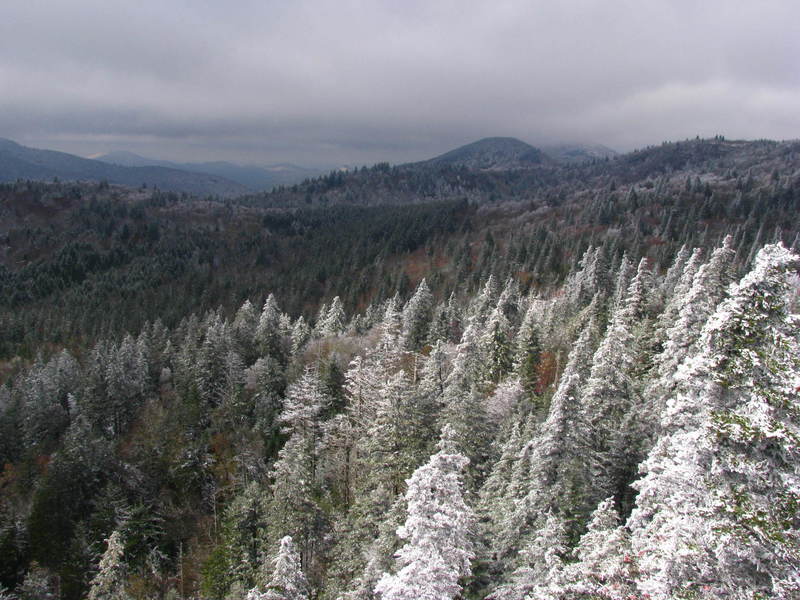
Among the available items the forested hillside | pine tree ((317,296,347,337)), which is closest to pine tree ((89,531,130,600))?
the forested hillside

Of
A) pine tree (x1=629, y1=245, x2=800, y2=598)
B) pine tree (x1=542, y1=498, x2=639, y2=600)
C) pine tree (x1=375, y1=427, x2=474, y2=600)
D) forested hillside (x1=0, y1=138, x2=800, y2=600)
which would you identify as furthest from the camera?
pine tree (x1=375, y1=427, x2=474, y2=600)

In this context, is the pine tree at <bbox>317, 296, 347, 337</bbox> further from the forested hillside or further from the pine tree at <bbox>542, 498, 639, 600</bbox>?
the pine tree at <bbox>542, 498, 639, 600</bbox>

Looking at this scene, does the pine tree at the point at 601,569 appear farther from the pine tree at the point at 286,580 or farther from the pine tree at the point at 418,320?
the pine tree at the point at 418,320

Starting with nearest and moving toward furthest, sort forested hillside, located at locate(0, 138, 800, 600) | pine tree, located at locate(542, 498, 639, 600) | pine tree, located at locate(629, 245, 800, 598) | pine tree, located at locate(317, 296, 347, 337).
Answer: pine tree, located at locate(629, 245, 800, 598), forested hillside, located at locate(0, 138, 800, 600), pine tree, located at locate(542, 498, 639, 600), pine tree, located at locate(317, 296, 347, 337)

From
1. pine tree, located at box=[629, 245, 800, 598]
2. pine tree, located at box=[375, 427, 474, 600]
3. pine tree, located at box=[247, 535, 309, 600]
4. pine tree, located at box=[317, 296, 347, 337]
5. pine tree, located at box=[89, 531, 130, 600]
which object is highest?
pine tree, located at box=[629, 245, 800, 598]

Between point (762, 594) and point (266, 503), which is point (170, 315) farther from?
point (762, 594)

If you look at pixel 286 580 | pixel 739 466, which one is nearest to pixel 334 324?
pixel 286 580

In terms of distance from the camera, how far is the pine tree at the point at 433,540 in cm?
1297

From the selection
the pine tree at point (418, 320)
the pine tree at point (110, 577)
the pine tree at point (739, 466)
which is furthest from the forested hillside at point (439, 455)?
→ the pine tree at point (418, 320)

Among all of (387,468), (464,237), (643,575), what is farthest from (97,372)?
(464,237)

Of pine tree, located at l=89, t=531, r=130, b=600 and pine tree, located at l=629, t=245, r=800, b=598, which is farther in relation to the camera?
pine tree, located at l=89, t=531, r=130, b=600

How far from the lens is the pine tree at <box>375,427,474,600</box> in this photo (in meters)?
13.0

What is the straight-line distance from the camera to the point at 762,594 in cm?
859

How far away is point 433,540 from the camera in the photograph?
1373 cm
